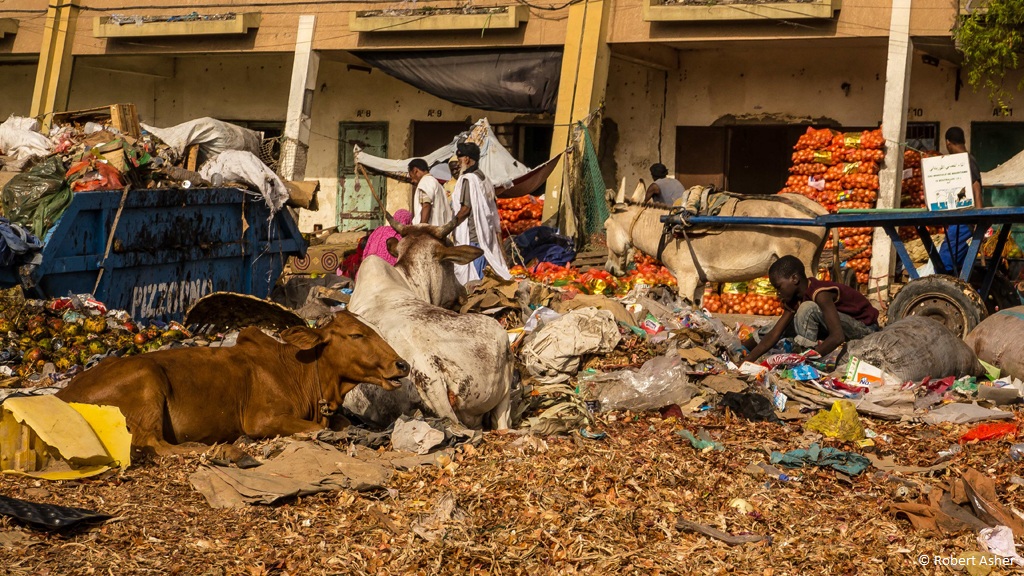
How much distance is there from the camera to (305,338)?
5.91m

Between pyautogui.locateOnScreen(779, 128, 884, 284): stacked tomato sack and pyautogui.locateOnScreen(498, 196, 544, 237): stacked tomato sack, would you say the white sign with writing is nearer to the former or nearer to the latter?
pyautogui.locateOnScreen(779, 128, 884, 284): stacked tomato sack

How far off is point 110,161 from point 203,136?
6.30ft

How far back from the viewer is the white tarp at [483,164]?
51.2ft

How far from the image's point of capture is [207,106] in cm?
2133

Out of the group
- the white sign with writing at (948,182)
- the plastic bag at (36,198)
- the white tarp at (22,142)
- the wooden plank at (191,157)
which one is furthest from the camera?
the wooden plank at (191,157)

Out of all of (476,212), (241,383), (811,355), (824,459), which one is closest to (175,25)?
(476,212)

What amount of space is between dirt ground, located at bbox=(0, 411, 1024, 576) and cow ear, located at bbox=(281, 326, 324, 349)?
2.87 feet

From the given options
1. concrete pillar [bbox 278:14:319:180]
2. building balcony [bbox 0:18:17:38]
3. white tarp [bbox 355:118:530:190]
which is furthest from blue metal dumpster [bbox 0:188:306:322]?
building balcony [bbox 0:18:17:38]

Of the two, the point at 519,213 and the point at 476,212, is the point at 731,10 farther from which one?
the point at 476,212

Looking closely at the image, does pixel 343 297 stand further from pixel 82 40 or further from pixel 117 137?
pixel 82 40

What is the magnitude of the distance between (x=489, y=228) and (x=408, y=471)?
7047 mm

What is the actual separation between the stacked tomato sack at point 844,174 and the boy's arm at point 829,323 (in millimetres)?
6208

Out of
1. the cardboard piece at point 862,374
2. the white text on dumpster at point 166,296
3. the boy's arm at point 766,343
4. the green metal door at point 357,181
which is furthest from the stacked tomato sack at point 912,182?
the white text on dumpster at point 166,296

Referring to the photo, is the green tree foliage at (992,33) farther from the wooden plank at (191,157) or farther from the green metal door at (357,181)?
the green metal door at (357,181)
